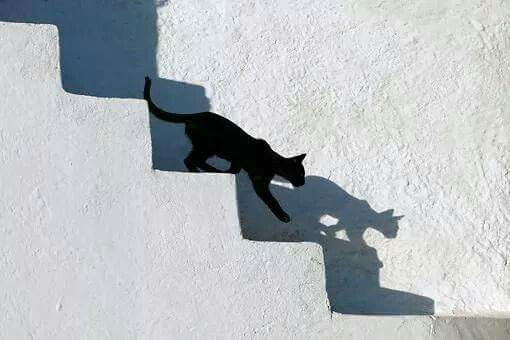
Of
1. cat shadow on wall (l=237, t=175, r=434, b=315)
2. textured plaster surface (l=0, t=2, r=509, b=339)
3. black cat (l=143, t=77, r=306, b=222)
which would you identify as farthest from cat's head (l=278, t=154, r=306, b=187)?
textured plaster surface (l=0, t=2, r=509, b=339)

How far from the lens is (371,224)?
700 cm

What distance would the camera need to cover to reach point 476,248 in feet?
23.0

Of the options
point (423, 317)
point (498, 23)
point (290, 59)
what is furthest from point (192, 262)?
point (498, 23)

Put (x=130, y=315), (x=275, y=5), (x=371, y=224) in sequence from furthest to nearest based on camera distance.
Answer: (x=275, y=5) → (x=371, y=224) → (x=130, y=315)

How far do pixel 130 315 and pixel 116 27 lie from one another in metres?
1.88

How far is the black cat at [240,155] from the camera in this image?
666 cm

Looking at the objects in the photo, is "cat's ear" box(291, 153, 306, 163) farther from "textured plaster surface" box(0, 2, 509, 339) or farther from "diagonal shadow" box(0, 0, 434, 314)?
"textured plaster surface" box(0, 2, 509, 339)

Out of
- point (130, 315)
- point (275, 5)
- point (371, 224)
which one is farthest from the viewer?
point (275, 5)

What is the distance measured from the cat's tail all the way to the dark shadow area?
0.62ft

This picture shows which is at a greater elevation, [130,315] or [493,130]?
[493,130]

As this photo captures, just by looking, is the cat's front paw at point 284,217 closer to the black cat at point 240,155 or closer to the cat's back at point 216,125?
the black cat at point 240,155

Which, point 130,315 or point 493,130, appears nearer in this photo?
point 130,315

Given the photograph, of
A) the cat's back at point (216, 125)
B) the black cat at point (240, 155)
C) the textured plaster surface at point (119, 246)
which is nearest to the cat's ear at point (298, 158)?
the black cat at point (240, 155)

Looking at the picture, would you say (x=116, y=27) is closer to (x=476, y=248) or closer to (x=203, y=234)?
(x=203, y=234)
